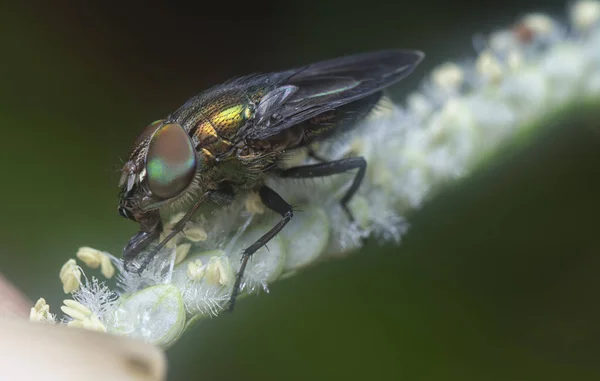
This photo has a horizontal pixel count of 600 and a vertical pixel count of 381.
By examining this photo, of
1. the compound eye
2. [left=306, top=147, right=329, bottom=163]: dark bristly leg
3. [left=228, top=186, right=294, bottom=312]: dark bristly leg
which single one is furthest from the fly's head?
[left=306, top=147, right=329, bottom=163]: dark bristly leg

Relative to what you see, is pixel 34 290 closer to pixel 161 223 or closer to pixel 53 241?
pixel 53 241

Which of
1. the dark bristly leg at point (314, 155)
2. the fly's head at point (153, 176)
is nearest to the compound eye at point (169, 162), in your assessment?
the fly's head at point (153, 176)

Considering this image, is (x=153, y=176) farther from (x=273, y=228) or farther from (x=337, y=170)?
(x=337, y=170)

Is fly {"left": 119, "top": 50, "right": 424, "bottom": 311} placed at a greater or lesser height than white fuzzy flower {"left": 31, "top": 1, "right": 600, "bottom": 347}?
greater

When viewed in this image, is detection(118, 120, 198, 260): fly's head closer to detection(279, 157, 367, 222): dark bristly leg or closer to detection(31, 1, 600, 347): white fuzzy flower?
detection(31, 1, 600, 347): white fuzzy flower

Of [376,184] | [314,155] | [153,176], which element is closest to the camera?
[153,176]

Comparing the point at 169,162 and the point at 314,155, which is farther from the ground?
the point at 169,162

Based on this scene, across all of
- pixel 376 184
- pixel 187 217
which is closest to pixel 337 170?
pixel 376 184

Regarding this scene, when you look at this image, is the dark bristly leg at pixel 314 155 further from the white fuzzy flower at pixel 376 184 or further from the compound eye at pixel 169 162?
the compound eye at pixel 169 162
